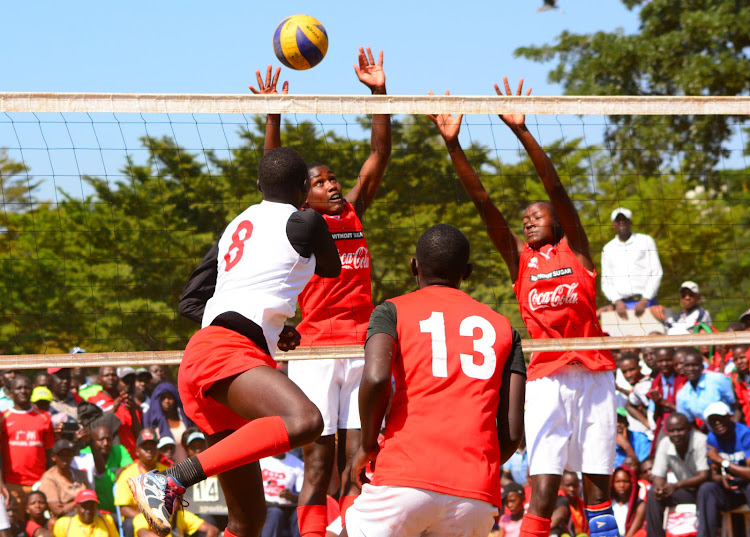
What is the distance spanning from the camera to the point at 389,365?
432 cm

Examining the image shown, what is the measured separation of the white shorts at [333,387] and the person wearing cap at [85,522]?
4.49m

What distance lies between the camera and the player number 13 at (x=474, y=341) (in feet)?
14.2

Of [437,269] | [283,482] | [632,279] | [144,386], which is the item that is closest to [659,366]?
[632,279]

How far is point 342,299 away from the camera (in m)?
6.79

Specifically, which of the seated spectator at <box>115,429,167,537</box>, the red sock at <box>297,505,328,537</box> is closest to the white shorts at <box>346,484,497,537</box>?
the red sock at <box>297,505,328,537</box>

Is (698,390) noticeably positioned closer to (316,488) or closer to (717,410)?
(717,410)

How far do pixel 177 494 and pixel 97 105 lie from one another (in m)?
3.26

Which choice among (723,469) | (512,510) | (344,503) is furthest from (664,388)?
(344,503)

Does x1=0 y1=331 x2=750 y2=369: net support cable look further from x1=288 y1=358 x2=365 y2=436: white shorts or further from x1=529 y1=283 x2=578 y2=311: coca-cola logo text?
x1=529 y1=283 x2=578 y2=311: coca-cola logo text

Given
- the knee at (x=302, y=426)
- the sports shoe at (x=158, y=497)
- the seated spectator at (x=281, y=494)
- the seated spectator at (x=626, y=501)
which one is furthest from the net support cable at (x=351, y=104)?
the seated spectator at (x=281, y=494)

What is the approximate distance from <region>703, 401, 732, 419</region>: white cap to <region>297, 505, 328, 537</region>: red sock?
529 centimetres

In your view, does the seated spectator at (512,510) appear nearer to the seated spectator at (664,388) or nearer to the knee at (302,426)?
the seated spectator at (664,388)

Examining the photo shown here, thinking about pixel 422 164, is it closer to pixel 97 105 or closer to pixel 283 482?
pixel 283 482

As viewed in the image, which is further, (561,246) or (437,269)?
(561,246)
